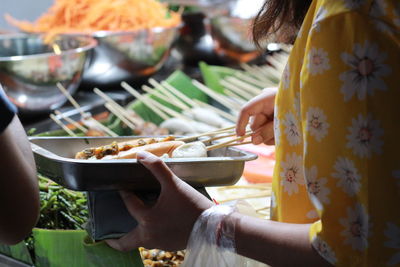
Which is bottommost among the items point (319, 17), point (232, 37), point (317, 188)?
point (317, 188)

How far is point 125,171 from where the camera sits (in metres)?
1.44

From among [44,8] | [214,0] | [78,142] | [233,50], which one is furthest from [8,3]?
[78,142]

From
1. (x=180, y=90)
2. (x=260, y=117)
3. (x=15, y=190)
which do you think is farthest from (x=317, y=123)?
(x=180, y=90)

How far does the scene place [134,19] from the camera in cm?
353

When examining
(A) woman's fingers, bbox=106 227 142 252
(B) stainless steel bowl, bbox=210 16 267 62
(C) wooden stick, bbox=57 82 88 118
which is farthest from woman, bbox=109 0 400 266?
(B) stainless steel bowl, bbox=210 16 267 62

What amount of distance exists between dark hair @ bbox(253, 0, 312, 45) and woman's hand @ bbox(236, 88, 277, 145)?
0.30m

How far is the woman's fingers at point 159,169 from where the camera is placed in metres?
1.37

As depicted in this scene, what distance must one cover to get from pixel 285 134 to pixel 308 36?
270mm

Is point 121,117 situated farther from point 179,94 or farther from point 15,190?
point 15,190

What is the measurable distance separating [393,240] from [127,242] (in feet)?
2.37

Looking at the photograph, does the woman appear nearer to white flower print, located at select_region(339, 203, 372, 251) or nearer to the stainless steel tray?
white flower print, located at select_region(339, 203, 372, 251)

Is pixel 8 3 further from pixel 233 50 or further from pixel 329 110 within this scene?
pixel 329 110

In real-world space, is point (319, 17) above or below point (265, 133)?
above

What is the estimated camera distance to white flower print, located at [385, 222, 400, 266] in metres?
1.14
